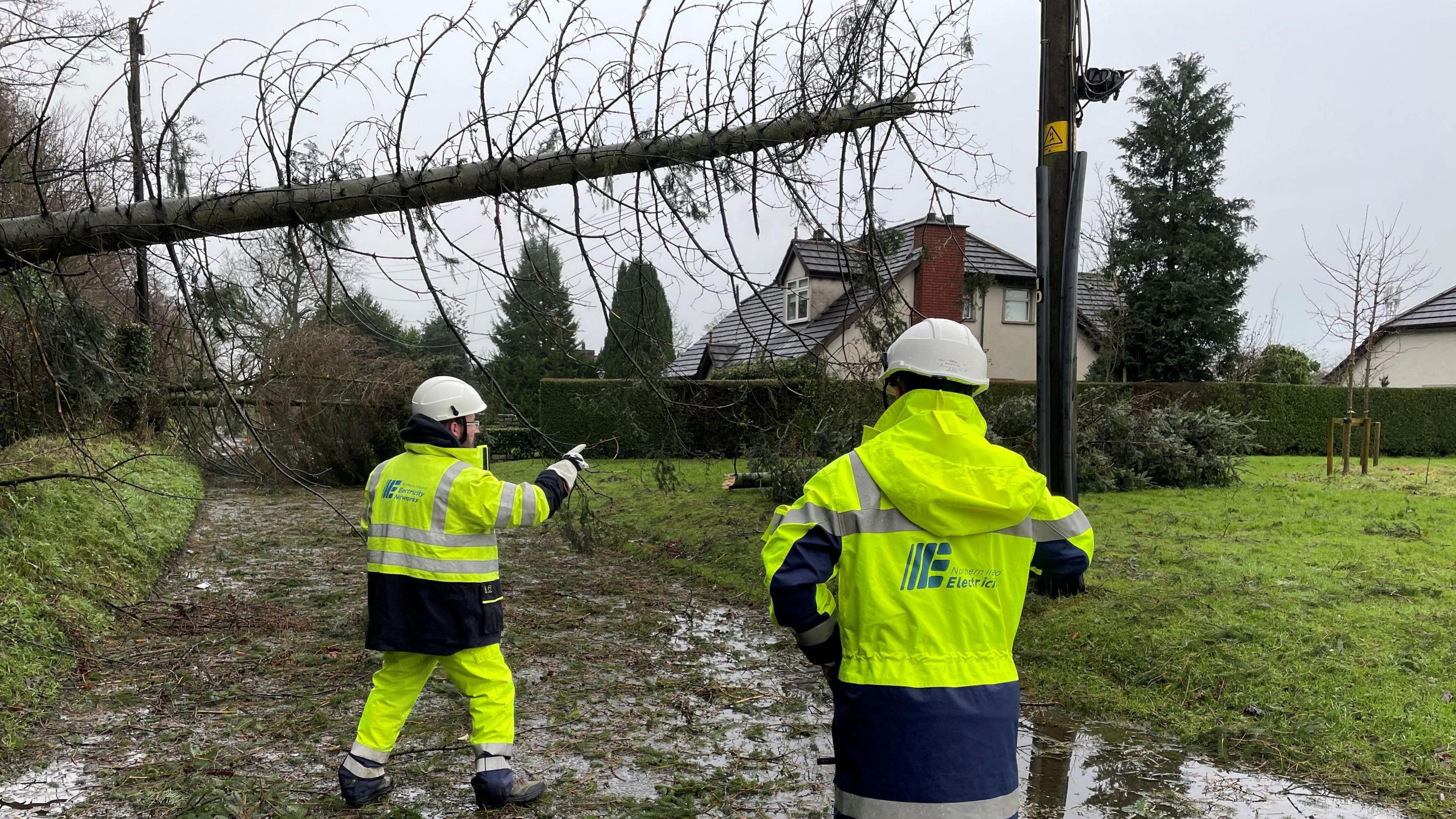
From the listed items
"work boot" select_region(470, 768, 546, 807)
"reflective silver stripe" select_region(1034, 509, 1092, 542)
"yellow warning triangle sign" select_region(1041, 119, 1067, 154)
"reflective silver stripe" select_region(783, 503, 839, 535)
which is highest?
"yellow warning triangle sign" select_region(1041, 119, 1067, 154)

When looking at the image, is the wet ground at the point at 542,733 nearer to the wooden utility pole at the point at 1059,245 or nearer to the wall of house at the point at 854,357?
the wall of house at the point at 854,357

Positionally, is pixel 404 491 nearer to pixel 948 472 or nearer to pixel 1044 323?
pixel 948 472

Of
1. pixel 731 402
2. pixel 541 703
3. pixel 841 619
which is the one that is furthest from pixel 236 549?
pixel 841 619

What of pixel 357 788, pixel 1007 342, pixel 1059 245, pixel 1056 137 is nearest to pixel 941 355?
pixel 357 788

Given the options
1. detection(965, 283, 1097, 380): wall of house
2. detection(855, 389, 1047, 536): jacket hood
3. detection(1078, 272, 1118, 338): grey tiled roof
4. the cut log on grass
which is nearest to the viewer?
detection(855, 389, 1047, 536): jacket hood

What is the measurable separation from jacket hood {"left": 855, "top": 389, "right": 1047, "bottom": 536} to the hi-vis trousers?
7.35 feet

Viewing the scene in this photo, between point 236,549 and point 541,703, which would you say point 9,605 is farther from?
point 236,549

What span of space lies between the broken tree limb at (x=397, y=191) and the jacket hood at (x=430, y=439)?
1.24m

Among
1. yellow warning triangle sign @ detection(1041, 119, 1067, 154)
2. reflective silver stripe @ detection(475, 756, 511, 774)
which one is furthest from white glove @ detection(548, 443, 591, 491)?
yellow warning triangle sign @ detection(1041, 119, 1067, 154)

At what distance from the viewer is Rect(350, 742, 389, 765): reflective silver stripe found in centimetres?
386

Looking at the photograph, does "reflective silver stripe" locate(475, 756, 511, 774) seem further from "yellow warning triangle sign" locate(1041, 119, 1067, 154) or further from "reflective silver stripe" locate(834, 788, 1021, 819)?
"yellow warning triangle sign" locate(1041, 119, 1067, 154)

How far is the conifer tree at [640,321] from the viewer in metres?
4.96

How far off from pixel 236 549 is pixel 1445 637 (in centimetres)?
1177

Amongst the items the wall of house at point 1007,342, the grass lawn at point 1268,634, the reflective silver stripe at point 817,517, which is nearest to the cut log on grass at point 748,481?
the grass lawn at point 1268,634
